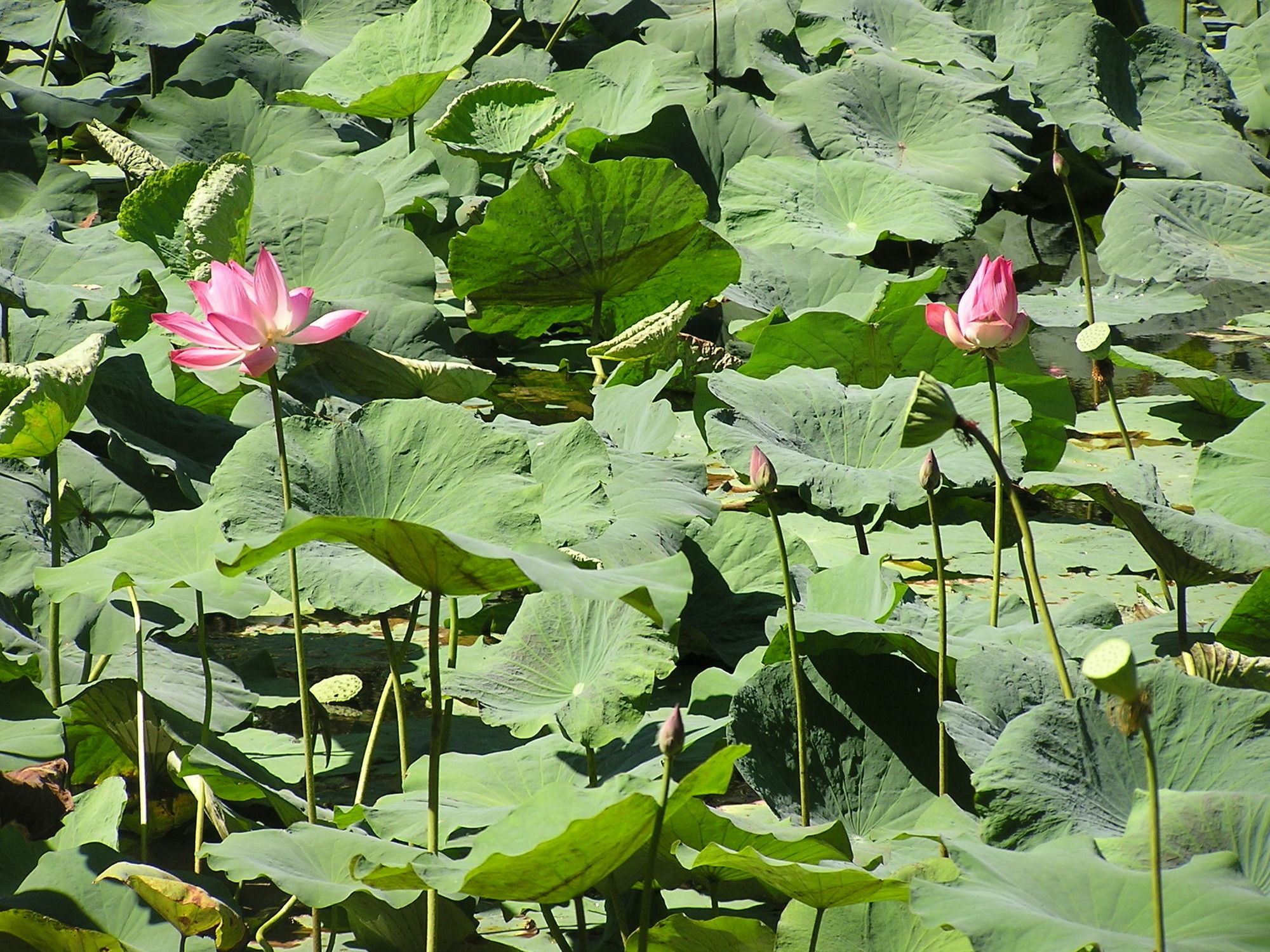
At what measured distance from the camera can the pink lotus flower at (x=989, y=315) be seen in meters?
1.46

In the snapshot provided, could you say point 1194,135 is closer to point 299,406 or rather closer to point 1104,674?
point 299,406

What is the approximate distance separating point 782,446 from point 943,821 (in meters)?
0.81

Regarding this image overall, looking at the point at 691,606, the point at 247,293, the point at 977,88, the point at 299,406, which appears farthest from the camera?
the point at 977,88

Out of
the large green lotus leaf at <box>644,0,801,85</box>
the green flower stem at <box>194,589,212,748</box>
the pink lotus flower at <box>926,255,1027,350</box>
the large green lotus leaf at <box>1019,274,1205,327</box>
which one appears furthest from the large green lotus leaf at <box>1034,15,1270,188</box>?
the green flower stem at <box>194,589,212,748</box>

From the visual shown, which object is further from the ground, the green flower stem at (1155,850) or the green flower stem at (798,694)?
the green flower stem at (1155,850)

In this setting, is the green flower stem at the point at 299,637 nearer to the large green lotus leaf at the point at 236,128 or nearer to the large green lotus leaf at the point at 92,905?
the large green lotus leaf at the point at 92,905

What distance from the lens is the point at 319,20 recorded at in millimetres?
4281

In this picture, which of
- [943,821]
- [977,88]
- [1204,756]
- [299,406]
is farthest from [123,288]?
[977,88]

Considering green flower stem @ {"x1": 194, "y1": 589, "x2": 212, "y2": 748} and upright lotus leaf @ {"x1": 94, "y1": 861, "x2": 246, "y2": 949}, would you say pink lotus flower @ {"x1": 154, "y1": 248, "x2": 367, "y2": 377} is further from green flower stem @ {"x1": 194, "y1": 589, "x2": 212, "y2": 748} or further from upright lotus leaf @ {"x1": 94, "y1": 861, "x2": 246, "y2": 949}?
upright lotus leaf @ {"x1": 94, "y1": 861, "x2": 246, "y2": 949}

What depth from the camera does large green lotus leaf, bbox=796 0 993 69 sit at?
427 centimetres

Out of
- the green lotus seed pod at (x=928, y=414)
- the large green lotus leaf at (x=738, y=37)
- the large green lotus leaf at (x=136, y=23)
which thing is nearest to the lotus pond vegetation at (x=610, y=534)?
the green lotus seed pod at (x=928, y=414)

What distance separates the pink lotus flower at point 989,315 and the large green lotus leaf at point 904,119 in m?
2.28

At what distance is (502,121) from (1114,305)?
A: 1583 millimetres

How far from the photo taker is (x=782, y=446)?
1.95 meters
